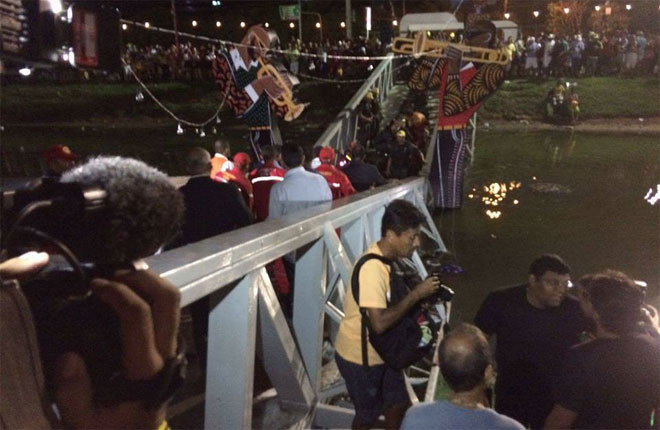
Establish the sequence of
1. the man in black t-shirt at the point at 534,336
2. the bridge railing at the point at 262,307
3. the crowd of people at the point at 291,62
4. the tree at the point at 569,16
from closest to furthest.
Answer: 1. the bridge railing at the point at 262,307
2. the man in black t-shirt at the point at 534,336
3. the crowd of people at the point at 291,62
4. the tree at the point at 569,16

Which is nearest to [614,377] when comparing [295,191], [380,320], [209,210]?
[380,320]

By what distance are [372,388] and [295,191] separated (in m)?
2.21

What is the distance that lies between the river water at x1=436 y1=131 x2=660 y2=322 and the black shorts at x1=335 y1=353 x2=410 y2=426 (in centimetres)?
330

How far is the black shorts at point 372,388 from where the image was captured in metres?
3.09

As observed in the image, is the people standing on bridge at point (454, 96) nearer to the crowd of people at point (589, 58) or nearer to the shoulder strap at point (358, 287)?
the shoulder strap at point (358, 287)

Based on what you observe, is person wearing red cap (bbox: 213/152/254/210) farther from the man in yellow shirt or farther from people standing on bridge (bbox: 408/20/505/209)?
people standing on bridge (bbox: 408/20/505/209)

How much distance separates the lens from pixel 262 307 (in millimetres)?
2930

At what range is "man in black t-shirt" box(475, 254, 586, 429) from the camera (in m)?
3.41

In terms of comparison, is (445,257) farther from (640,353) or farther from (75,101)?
(75,101)

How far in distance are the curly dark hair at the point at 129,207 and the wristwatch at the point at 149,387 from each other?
25 cm

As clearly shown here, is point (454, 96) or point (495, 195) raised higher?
point (454, 96)

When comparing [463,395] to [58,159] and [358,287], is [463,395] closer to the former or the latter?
[358,287]

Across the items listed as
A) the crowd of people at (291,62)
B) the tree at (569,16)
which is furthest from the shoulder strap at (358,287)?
the tree at (569,16)

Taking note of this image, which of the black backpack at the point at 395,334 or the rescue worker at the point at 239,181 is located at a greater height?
the rescue worker at the point at 239,181
